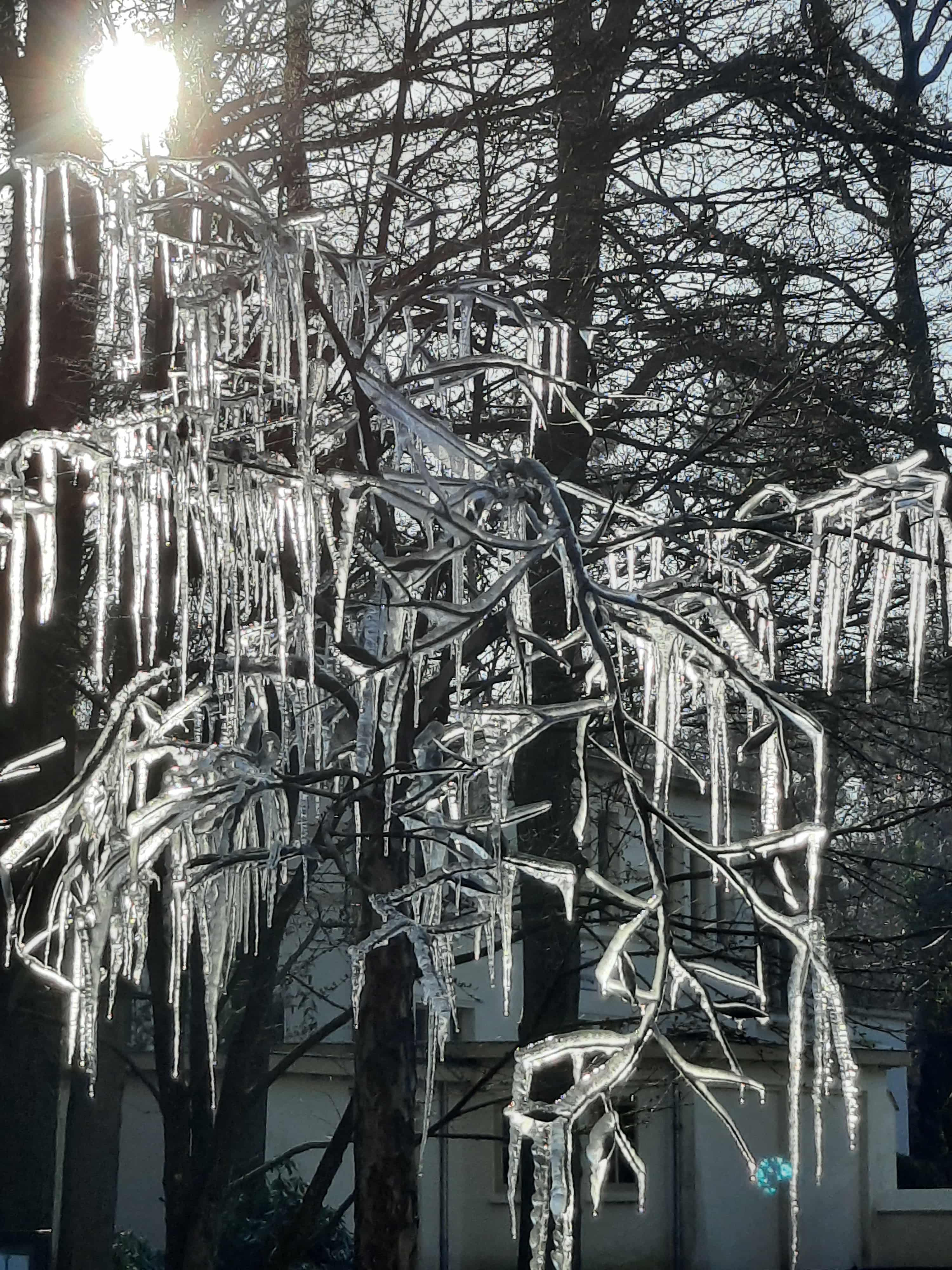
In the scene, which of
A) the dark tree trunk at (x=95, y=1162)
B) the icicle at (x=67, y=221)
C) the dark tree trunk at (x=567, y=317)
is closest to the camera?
the icicle at (x=67, y=221)

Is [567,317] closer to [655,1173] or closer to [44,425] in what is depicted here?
[44,425]

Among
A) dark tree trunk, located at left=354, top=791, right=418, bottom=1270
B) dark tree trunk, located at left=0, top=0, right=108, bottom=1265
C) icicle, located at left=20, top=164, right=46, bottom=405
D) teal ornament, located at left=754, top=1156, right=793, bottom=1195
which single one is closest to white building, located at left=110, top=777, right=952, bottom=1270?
teal ornament, located at left=754, top=1156, right=793, bottom=1195

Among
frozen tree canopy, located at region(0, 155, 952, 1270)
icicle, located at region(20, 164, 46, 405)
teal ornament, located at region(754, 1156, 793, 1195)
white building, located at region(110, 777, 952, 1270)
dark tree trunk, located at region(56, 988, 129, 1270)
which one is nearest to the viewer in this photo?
frozen tree canopy, located at region(0, 155, 952, 1270)

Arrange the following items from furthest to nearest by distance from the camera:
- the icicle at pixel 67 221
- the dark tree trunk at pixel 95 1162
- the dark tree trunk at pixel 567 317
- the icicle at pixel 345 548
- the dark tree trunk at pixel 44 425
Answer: the dark tree trunk at pixel 95 1162 → the dark tree trunk at pixel 567 317 → the dark tree trunk at pixel 44 425 → the icicle at pixel 67 221 → the icicle at pixel 345 548

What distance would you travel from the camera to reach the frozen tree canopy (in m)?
2.54

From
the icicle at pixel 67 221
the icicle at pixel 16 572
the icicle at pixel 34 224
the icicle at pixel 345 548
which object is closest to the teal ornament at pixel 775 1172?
the icicle at pixel 67 221

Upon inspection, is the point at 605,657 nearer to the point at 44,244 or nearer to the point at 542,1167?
the point at 542,1167

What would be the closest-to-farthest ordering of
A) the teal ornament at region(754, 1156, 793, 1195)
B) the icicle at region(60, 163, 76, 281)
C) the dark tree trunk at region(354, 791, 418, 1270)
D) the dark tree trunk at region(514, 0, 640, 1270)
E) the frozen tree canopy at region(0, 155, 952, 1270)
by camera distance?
1. the frozen tree canopy at region(0, 155, 952, 1270)
2. the icicle at region(60, 163, 76, 281)
3. the dark tree trunk at region(354, 791, 418, 1270)
4. the dark tree trunk at region(514, 0, 640, 1270)
5. the teal ornament at region(754, 1156, 793, 1195)

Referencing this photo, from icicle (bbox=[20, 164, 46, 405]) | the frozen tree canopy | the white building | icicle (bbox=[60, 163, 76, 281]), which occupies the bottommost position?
the white building

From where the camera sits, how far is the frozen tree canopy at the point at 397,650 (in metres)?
2.54

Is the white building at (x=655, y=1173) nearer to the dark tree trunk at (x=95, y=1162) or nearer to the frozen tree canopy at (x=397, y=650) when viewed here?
the dark tree trunk at (x=95, y=1162)

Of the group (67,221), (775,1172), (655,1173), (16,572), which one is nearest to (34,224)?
(16,572)

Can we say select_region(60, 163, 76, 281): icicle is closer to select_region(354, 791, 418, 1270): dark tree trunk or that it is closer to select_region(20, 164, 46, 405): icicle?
select_region(20, 164, 46, 405): icicle

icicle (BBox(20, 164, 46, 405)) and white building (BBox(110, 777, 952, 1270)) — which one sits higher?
icicle (BBox(20, 164, 46, 405))
